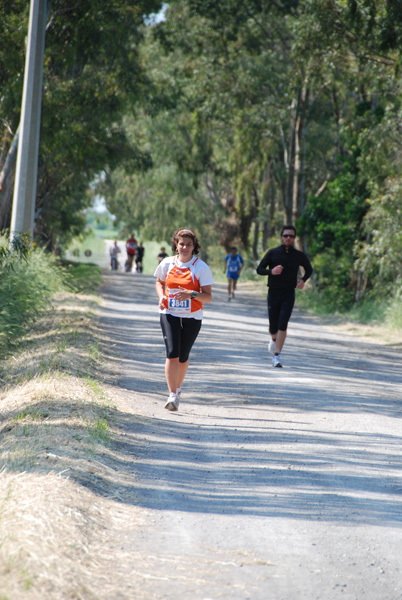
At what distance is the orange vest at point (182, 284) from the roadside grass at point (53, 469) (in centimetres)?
125

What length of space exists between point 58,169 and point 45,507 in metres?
26.2

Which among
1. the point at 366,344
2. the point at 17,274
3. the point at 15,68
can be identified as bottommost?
the point at 366,344

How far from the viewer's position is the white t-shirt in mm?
8102

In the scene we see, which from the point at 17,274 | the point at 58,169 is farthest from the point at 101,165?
the point at 17,274

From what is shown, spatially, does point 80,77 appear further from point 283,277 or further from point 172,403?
point 172,403

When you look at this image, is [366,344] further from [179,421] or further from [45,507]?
[45,507]

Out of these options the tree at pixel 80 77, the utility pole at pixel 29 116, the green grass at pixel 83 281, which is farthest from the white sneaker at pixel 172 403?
the tree at pixel 80 77

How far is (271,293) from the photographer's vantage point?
38.3 ft

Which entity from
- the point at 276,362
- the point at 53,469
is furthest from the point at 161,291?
the point at 276,362

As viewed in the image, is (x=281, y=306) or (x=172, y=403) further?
(x=281, y=306)

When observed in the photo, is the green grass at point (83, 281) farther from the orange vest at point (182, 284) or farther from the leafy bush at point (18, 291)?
the orange vest at point (182, 284)

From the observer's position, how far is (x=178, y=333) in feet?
27.1

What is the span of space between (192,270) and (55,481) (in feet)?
11.1

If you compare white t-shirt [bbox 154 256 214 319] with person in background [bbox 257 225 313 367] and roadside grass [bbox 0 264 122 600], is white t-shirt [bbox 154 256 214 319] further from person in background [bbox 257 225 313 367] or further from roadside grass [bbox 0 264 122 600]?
person in background [bbox 257 225 313 367]
